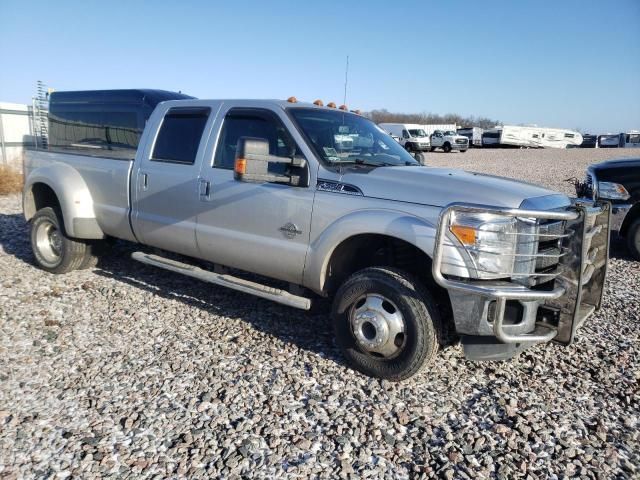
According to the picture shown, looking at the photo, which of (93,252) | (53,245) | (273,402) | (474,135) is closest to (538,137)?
(474,135)

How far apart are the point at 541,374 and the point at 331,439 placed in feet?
6.01

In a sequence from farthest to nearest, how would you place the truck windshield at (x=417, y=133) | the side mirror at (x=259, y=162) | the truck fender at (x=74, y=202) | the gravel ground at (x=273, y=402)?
the truck windshield at (x=417, y=133) < the truck fender at (x=74, y=202) < the side mirror at (x=259, y=162) < the gravel ground at (x=273, y=402)

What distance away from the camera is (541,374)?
153 inches

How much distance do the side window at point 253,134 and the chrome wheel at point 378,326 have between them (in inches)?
51.0

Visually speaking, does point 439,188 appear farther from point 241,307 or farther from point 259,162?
point 241,307

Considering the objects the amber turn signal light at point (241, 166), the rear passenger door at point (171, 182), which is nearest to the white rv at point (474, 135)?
the rear passenger door at point (171, 182)

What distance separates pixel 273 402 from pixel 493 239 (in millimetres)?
1757

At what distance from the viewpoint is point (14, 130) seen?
15711 millimetres

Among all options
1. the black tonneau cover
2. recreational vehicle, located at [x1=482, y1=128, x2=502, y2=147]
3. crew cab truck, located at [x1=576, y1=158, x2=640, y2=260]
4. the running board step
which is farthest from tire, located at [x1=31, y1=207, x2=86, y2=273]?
recreational vehicle, located at [x1=482, y1=128, x2=502, y2=147]

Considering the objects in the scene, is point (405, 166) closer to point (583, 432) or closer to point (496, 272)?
point (496, 272)

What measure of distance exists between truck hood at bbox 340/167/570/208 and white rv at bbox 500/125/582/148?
47395mm

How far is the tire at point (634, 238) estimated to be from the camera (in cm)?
716

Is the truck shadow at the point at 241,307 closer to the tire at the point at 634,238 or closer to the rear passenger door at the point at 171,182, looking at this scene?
the rear passenger door at the point at 171,182

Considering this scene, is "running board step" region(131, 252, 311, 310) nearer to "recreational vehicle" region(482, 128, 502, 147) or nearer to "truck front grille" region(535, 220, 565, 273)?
"truck front grille" region(535, 220, 565, 273)
